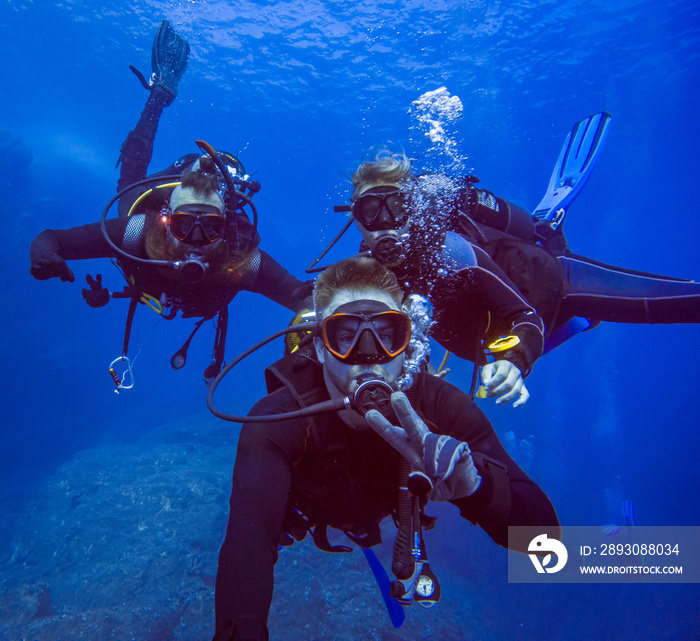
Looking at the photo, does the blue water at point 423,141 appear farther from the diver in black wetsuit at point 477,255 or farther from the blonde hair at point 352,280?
the blonde hair at point 352,280

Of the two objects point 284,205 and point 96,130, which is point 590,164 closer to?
point 96,130

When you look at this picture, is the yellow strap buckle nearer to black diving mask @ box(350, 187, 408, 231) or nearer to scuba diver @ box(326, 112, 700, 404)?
scuba diver @ box(326, 112, 700, 404)

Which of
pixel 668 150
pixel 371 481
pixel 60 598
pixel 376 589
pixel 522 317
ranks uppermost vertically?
pixel 668 150

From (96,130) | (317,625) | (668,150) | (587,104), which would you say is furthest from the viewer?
(96,130)

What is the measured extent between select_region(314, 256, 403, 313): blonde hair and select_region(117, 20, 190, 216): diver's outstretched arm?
699cm

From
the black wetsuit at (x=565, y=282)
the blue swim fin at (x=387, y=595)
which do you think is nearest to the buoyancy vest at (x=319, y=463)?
the blue swim fin at (x=387, y=595)

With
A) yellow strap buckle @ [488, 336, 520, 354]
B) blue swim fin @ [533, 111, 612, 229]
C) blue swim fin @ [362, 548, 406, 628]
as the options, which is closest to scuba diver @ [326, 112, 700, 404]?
yellow strap buckle @ [488, 336, 520, 354]

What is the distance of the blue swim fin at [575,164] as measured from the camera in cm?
576

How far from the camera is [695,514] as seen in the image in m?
21.3

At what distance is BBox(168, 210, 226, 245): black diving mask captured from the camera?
4117 millimetres

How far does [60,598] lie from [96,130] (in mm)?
67539

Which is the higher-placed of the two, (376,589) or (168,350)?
(168,350)

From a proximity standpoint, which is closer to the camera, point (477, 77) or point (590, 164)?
point (590, 164)

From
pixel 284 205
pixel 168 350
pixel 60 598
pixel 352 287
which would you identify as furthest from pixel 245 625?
pixel 284 205
